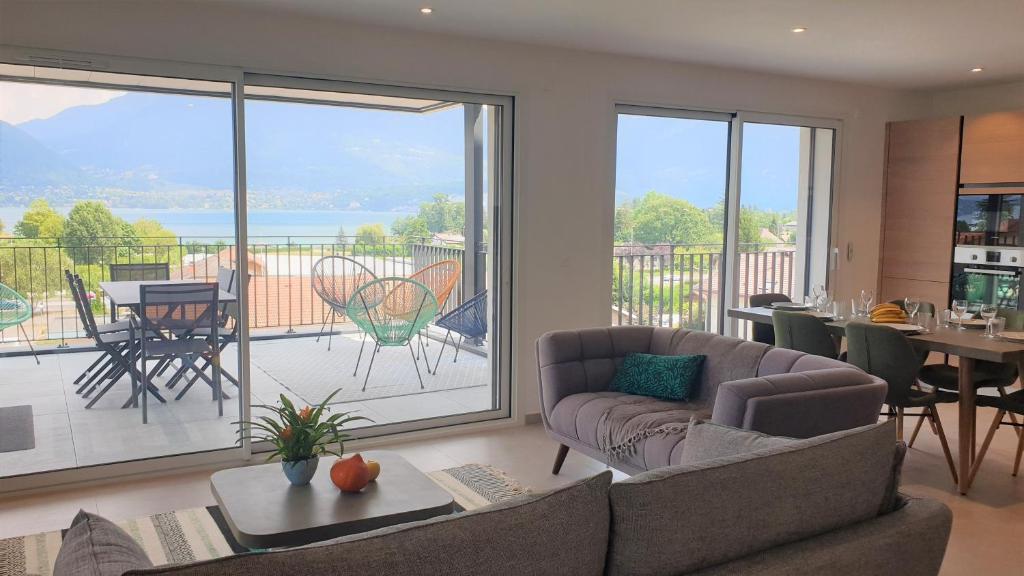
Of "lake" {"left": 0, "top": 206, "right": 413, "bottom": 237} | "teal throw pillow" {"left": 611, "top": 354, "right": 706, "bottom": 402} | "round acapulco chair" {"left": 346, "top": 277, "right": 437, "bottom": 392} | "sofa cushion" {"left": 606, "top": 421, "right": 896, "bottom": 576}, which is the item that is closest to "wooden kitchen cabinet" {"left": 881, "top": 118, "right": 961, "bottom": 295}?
"teal throw pillow" {"left": 611, "top": 354, "right": 706, "bottom": 402}

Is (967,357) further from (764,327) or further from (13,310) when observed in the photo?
(13,310)

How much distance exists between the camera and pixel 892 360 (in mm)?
4203

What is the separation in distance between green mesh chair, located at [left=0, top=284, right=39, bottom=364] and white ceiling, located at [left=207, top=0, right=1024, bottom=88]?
1853mm

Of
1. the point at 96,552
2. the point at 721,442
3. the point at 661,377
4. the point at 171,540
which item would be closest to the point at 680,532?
the point at 721,442

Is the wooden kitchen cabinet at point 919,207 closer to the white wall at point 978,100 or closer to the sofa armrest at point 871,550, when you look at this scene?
the white wall at point 978,100

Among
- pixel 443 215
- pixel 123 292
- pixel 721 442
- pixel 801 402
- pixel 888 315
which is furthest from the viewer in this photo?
pixel 443 215

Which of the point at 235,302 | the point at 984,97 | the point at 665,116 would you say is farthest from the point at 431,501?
the point at 984,97

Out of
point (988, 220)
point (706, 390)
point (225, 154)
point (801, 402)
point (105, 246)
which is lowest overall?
point (706, 390)

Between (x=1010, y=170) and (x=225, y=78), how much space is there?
5.71 meters

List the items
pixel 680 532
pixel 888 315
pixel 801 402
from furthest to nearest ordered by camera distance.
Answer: pixel 888 315, pixel 801 402, pixel 680 532

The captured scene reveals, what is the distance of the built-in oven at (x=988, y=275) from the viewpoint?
20.4 feet

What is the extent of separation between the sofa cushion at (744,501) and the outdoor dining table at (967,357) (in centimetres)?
239

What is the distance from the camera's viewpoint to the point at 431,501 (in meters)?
2.86

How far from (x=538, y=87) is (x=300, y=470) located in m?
3.19
